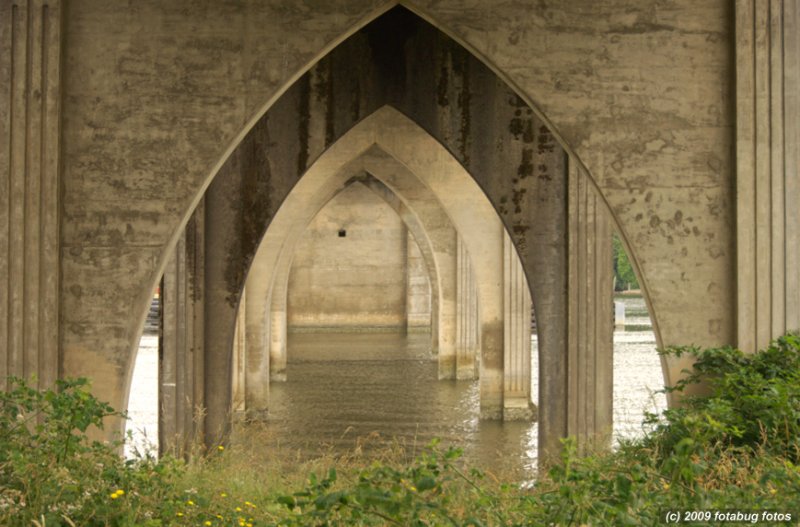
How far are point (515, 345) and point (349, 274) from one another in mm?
19965

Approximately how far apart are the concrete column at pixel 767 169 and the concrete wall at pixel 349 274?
29891 mm

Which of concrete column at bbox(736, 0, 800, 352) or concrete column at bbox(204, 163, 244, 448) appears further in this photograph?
concrete column at bbox(204, 163, 244, 448)

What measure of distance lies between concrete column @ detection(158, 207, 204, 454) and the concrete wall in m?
24.8

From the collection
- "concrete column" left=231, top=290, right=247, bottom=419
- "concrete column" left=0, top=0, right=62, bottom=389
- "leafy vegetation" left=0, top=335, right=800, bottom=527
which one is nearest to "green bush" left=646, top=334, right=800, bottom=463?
"leafy vegetation" left=0, top=335, right=800, bottom=527

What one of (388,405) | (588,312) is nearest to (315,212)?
(388,405)

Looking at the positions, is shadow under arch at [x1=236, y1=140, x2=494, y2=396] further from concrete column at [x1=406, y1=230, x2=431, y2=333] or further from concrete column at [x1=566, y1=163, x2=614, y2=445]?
concrete column at [x1=406, y1=230, x2=431, y2=333]

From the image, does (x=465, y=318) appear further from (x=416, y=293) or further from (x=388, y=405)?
(x=416, y=293)

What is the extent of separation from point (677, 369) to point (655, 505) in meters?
3.96

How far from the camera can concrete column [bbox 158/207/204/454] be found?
13289mm

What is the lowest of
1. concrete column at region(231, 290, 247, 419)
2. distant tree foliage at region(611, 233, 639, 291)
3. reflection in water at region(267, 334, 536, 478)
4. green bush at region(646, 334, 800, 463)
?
reflection in water at region(267, 334, 536, 478)

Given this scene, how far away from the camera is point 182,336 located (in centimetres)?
1330

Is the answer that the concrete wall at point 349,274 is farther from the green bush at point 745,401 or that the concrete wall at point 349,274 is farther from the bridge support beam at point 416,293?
the green bush at point 745,401

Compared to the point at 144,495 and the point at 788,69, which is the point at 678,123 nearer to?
Result: the point at 788,69

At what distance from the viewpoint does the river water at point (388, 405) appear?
622 inches
